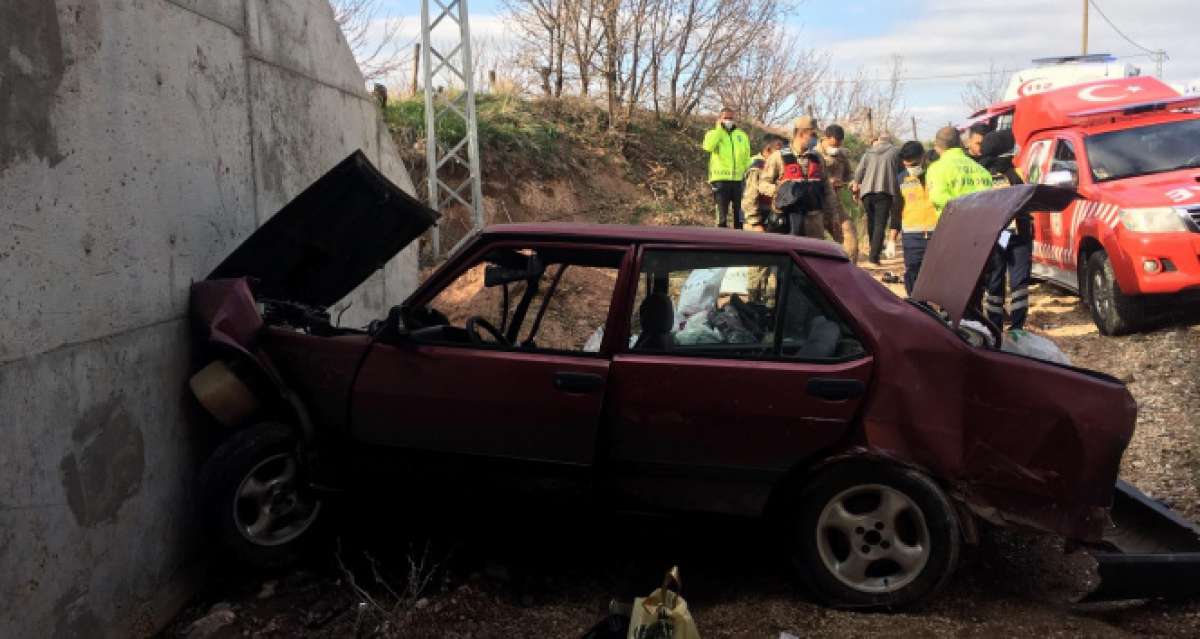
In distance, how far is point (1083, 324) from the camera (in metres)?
9.30

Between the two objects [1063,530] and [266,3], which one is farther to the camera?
[266,3]

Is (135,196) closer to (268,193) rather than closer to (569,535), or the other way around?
(268,193)

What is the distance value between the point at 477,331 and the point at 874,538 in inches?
73.7

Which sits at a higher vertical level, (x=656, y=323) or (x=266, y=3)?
(x=266, y=3)

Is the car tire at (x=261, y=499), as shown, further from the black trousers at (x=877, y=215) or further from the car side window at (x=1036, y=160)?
the black trousers at (x=877, y=215)

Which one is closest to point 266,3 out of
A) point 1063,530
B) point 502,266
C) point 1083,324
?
point 502,266

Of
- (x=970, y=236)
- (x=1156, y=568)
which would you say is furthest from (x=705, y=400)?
(x=1156, y=568)

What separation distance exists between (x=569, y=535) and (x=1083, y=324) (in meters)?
7.23

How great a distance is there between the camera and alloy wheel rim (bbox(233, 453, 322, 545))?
12.9 feet

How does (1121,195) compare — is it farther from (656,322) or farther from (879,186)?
(656,322)

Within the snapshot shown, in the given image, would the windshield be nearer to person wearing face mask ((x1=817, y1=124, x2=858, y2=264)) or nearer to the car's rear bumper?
person wearing face mask ((x1=817, y1=124, x2=858, y2=264))

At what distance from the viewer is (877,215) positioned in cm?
1288

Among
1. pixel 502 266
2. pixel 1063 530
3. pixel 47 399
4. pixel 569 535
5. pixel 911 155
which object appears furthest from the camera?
Result: pixel 911 155

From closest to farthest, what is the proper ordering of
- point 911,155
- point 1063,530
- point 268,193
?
point 1063,530
point 268,193
point 911,155
